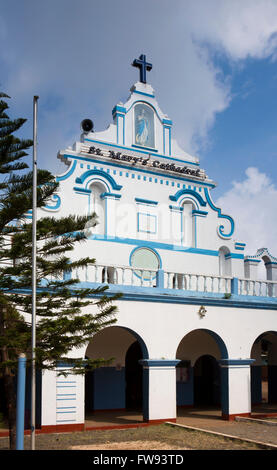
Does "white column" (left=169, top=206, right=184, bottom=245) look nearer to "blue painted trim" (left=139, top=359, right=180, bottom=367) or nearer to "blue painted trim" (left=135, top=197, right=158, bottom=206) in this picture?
"blue painted trim" (left=135, top=197, right=158, bottom=206)

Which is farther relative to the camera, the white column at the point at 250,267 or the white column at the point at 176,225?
the white column at the point at 250,267

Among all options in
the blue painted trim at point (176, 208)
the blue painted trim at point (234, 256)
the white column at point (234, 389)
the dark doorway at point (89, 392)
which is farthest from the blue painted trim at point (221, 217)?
the dark doorway at point (89, 392)

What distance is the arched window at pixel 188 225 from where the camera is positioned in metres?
16.8

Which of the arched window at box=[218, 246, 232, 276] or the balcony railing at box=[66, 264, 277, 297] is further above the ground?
the arched window at box=[218, 246, 232, 276]

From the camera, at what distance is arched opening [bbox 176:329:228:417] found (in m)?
16.4

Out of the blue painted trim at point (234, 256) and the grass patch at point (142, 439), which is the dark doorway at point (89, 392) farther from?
the blue painted trim at point (234, 256)

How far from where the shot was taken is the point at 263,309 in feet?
49.6

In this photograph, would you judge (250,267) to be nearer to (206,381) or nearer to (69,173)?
(206,381)

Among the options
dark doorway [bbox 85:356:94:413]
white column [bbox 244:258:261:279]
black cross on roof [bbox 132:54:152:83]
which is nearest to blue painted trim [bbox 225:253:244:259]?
white column [bbox 244:258:261:279]

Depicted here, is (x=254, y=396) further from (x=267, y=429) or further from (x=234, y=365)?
(x=267, y=429)

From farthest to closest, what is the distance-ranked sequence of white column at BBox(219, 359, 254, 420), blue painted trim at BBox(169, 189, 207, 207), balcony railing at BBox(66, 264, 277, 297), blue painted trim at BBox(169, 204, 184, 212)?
blue painted trim at BBox(169, 189, 207, 207)
blue painted trim at BBox(169, 204, 184, 212)
white column at BBox(219, 359, 254, 420)
balcony railing at BBox(66, 264, 277, 297)

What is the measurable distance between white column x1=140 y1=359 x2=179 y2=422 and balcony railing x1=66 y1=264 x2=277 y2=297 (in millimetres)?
1924

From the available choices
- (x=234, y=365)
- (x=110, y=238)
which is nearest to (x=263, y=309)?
(x=234, y=365)
